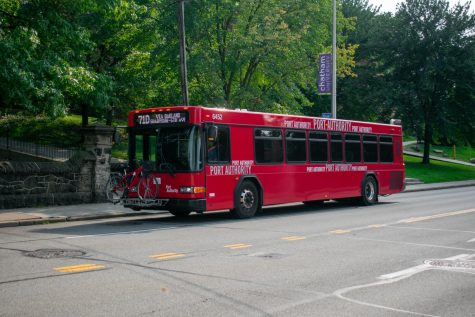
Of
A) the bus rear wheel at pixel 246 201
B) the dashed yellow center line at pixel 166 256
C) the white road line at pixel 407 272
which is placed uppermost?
the bus rear wheel at pixel 246 201

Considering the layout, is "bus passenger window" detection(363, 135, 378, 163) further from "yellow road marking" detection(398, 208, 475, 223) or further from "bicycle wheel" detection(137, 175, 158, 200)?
"bicycle wheel" detection(137, 175, 158, 200)

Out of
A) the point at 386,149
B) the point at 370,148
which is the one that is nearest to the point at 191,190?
the point at 370,148

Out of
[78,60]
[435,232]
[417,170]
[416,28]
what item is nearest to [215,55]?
[78,60]

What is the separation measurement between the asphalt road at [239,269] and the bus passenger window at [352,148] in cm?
620

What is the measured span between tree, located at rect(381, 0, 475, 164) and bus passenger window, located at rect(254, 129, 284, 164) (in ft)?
105

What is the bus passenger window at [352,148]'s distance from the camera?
2058 cm

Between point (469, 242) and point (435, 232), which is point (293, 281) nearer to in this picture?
point (469, 242)

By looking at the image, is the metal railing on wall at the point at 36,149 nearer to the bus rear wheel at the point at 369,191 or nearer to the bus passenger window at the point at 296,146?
the bus passenger window at the point at 296,146

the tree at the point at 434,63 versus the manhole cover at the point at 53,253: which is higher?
the tree at the point at 434,63

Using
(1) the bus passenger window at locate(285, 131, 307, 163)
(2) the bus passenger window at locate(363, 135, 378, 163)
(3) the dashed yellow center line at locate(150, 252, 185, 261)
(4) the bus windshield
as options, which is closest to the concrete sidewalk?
(4) the bus windshield

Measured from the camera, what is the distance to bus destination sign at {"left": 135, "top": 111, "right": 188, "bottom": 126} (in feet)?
48.8

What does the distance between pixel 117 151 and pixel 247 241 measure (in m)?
26.3

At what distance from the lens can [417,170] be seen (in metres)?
43.9

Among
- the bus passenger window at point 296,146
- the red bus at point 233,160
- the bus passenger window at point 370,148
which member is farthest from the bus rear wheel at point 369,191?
the bus passenger window at point 296,146
